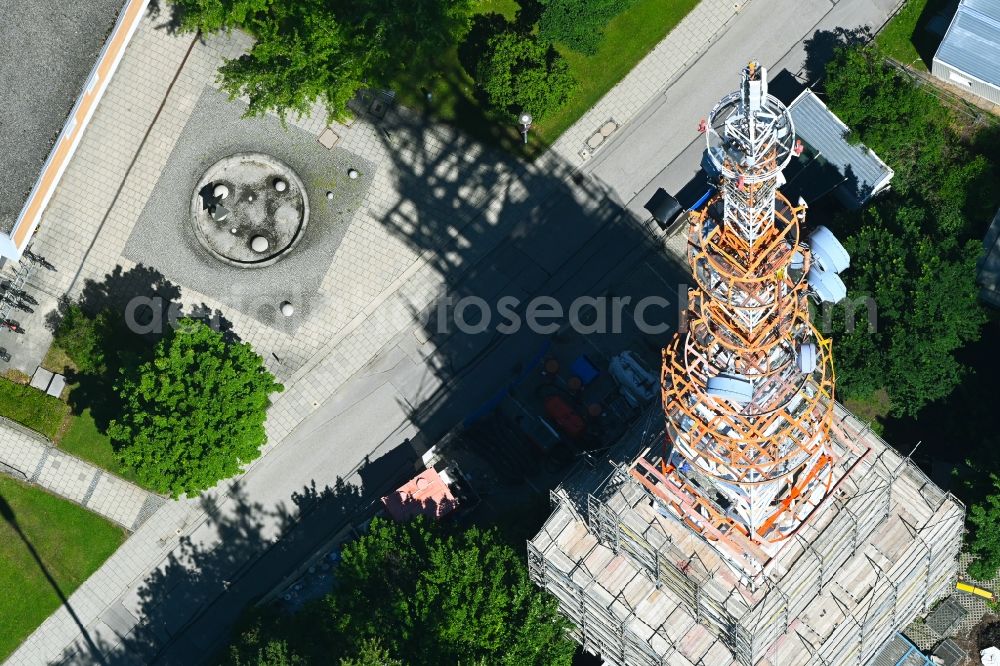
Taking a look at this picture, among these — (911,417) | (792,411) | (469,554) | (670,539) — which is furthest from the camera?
(911,417)

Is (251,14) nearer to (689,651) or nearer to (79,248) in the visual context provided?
(79,248)

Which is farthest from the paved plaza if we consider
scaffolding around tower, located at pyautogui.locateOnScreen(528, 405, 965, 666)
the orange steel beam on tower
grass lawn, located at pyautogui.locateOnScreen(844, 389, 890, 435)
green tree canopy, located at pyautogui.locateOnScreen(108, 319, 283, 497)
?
the orange steel beam on tower

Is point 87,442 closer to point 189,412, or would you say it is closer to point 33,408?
point 33,408

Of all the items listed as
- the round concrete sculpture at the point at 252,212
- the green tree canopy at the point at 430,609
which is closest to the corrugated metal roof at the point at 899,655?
the green tree canopy at the point at 430,609

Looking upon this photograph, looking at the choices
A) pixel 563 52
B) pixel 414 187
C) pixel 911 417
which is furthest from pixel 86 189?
pixel 911 417

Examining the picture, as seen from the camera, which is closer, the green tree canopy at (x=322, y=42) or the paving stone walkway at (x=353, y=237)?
the green tree canopy at (x=322, y=42)

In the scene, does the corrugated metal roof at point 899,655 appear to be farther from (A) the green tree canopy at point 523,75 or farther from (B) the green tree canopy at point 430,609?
(A) the green tree canopy at point 523,75
